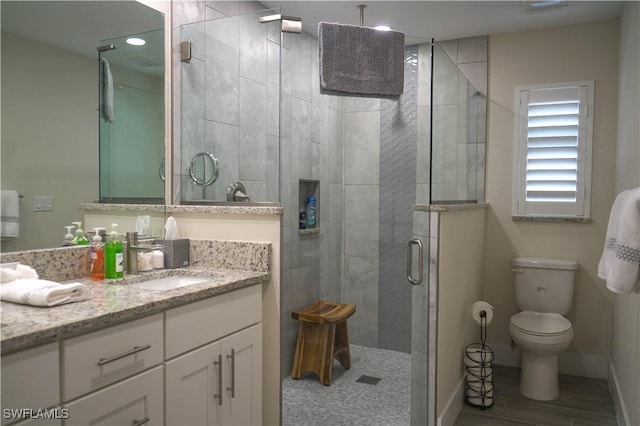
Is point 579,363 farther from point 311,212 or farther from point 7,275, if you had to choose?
point 7,275

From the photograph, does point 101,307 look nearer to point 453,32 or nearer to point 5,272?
point 5,272

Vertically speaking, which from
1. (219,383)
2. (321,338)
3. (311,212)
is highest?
(311,212)

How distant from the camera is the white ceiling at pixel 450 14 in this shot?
3006 millimetres

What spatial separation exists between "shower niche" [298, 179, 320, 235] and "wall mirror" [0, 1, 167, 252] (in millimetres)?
780

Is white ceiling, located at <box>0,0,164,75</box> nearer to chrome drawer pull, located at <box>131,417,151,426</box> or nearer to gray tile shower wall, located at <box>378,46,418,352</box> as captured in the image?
gray tile shower wall, located at <box>378,46,418,352</box>

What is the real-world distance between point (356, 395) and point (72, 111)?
2132mm

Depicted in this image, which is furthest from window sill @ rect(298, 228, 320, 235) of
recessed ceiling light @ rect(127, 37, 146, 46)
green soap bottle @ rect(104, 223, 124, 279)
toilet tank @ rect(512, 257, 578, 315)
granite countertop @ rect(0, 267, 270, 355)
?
toilet tank @ rect(512, 257, 578, 315)

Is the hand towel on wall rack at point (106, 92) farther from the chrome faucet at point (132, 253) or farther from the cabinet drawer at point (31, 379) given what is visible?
the cabinet drawer at point (31, 379)

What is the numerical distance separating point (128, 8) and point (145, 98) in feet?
1.30

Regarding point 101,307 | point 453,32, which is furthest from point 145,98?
point 453,32

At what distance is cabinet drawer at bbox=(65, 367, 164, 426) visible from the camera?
130 centimetres

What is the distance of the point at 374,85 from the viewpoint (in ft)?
7.66

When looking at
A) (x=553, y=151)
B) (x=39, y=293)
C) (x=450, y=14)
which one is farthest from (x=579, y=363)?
(x=39, y=293)

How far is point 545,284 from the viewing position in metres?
3.34
